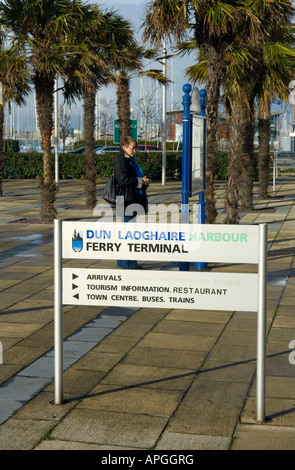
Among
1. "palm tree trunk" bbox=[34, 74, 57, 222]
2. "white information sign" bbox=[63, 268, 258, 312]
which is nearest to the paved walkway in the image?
"white information sign" bbox=[63, 268, 258, 312]

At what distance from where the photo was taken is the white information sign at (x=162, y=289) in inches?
205

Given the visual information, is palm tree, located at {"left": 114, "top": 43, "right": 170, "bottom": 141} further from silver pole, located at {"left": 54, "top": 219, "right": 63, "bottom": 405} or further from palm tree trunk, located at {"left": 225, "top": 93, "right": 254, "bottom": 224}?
silver pole, located at {"left": 54, "top": 219, "right": 63, "bottom": 405}

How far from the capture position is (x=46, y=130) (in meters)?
17.1

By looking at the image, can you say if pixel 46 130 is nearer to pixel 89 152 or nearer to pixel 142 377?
pixel 89 152

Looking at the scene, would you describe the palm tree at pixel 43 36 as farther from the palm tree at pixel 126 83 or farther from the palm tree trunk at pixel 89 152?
the palm tree at pixel 126 83

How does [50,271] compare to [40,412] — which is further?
[50,271]

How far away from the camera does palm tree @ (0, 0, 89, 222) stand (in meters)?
16.2

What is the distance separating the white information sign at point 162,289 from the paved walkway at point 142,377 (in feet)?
2.44

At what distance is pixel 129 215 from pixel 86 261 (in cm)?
153

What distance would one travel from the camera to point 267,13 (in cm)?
1562

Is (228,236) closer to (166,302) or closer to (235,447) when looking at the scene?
(166,302)

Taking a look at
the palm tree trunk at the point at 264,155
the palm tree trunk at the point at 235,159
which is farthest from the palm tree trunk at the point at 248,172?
the palm tree trunk at the point at 264,155

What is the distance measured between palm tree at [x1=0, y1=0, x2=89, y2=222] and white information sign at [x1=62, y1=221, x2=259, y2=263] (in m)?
11.3
